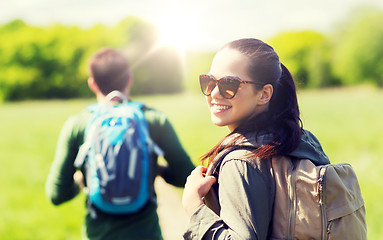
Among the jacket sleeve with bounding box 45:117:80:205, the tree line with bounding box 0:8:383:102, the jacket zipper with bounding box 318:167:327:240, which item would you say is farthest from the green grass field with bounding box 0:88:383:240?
the tree line with bounding box 0:8:383:102

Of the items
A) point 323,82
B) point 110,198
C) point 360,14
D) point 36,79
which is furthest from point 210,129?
point 360,14

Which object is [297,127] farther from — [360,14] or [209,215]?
[360,14]

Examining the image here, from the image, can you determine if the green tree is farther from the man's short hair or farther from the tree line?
the man's short hair

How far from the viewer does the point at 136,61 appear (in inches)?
3460

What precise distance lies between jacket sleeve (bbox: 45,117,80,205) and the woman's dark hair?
123 centimetres

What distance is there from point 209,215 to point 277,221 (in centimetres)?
26

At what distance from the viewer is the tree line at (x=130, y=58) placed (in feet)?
253

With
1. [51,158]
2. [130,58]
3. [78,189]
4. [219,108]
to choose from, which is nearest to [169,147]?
[78,189]

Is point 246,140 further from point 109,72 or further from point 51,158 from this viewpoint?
point 51,158

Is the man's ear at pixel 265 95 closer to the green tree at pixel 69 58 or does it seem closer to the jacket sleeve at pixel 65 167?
the jacket sleeve at pixel 65 167

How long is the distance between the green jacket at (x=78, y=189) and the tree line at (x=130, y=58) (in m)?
73.9

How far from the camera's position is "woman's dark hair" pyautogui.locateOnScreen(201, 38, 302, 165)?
169 centimetres

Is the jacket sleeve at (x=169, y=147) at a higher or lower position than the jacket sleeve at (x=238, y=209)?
lower

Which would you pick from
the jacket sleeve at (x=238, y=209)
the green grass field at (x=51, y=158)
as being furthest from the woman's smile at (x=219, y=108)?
the green grass field at (x=51, y=158)
